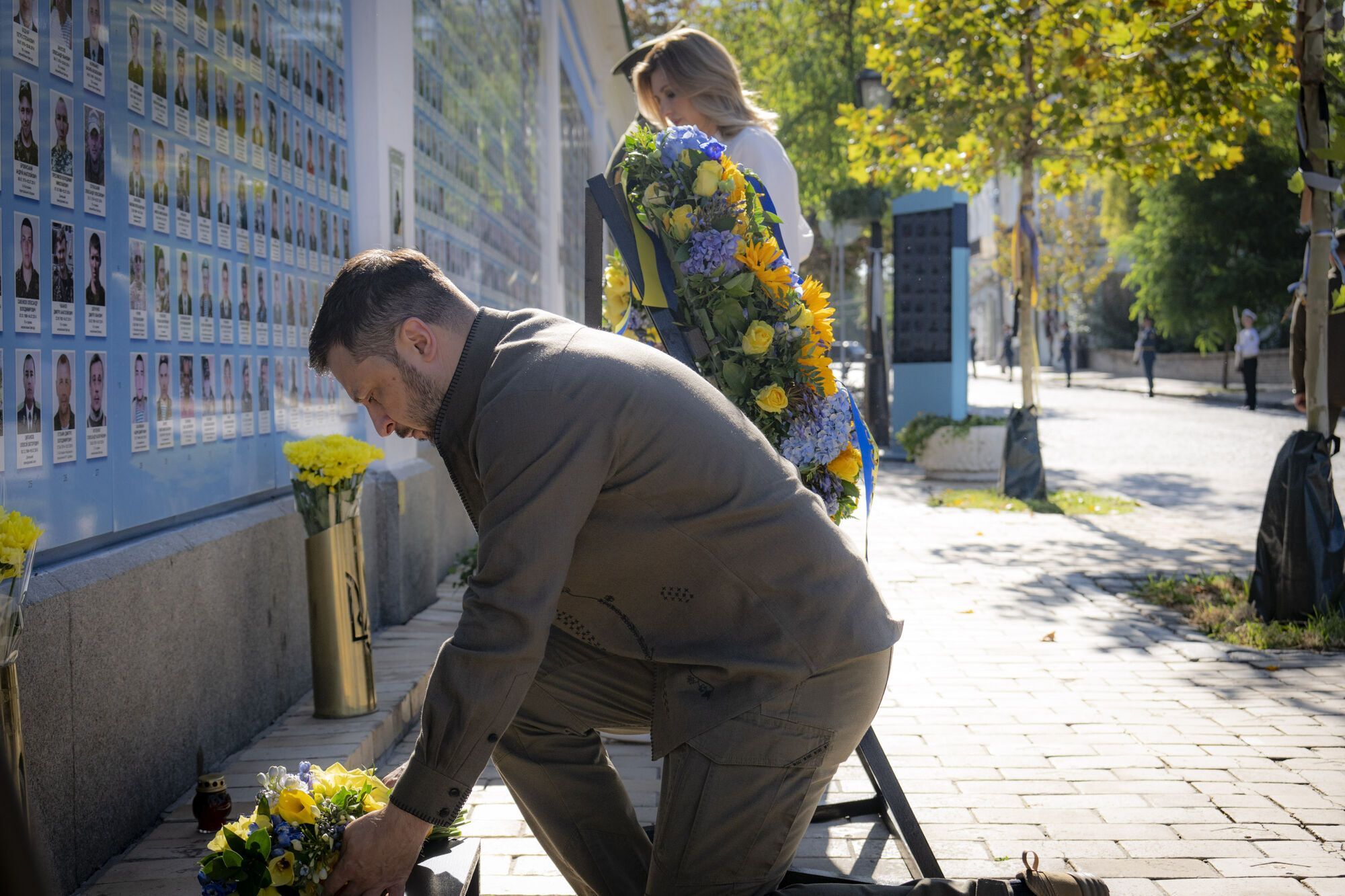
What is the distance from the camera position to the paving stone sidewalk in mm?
3559

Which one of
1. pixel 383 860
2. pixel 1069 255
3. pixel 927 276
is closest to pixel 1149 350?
pixel 1069 255

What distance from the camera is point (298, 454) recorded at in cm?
439

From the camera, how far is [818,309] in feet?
12.4

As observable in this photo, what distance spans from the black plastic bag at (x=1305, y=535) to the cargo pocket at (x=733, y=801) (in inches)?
186

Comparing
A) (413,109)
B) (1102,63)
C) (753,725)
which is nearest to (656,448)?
(753,725)

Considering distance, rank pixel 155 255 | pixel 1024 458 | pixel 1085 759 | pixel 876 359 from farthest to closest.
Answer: pixel 876 359 → pixel 1024 458 → pixel 1085 759 → pixel 155 255

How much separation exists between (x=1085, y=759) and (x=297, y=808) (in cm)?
313

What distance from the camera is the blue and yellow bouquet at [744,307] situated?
12.0ft

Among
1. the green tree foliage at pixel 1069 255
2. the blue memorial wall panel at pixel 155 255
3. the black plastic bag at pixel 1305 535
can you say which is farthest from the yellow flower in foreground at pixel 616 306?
the green tree foliage at pixel 1069 255

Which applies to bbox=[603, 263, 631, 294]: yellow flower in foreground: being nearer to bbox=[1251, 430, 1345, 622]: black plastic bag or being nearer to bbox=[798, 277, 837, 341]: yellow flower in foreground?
bbox=[798, 277, 837, 341]: yellow flower in foreground

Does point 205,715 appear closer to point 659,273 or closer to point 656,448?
point 659,273

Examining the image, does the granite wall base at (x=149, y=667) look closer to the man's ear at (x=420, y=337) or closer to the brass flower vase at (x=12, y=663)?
the brass flower vase at (x=12, y=663)

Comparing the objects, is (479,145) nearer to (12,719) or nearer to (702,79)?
(702,79)

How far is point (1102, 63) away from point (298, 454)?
731 centimetres
